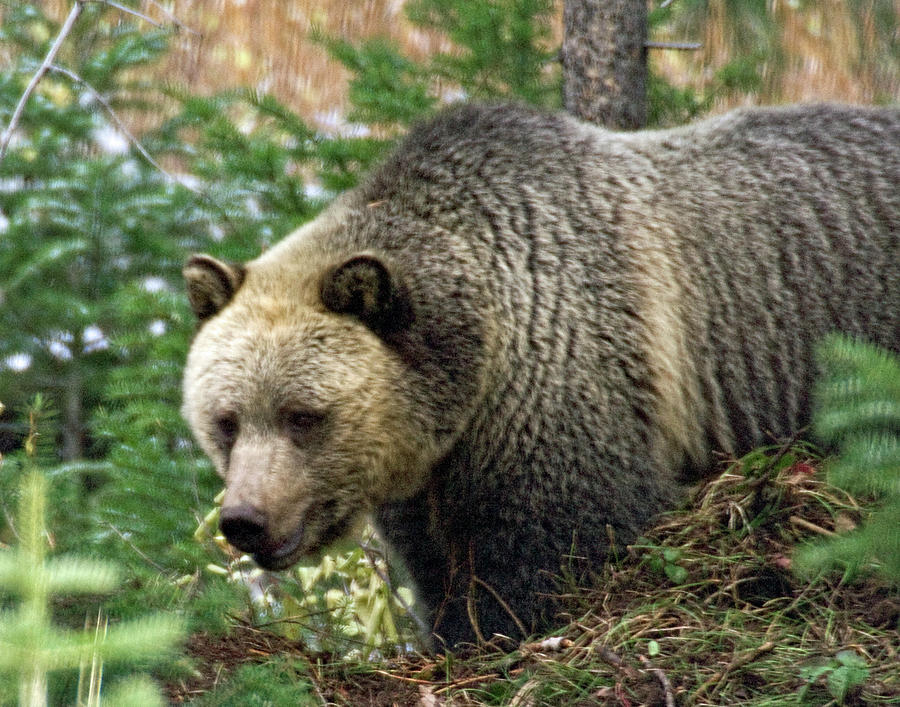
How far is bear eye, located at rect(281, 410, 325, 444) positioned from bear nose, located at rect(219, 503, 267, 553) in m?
0.36

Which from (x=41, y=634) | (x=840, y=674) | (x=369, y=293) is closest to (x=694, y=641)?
(x=840, y=674)

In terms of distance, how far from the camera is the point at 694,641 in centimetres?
369

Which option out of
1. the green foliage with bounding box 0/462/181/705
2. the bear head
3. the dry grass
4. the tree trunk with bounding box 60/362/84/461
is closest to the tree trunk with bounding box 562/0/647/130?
the bear head

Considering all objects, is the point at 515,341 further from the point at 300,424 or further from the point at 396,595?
the point at 396,595

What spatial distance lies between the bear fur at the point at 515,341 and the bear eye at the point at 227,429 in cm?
1

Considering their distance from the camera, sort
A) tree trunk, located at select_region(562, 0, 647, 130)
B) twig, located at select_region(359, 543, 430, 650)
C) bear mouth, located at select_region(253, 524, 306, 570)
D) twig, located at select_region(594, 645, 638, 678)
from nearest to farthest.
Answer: twig, located at select_region(594, 645, 638, 678) → bear mouth, located at select_region(253, 524, 306, 570) → twig, located at select_region(359, 543, 430, 650) → tree trunk, located at select_region(562, 0, 647, 130)

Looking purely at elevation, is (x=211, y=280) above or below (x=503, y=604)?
above

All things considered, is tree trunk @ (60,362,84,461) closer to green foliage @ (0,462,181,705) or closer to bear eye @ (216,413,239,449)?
bear eye @ (216,413,239,449)

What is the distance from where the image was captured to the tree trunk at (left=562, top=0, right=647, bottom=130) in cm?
644

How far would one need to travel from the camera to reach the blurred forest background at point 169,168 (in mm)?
6000

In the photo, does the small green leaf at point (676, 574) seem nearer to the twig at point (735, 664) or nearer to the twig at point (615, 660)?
the twig at point (615, 660)

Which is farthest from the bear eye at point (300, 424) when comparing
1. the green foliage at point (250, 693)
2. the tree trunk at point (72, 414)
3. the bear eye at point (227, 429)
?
the tree trunk at point (72, 414)

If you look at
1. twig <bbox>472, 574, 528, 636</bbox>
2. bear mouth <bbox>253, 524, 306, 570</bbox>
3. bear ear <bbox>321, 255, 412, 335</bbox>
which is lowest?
twig <bbox>472, 574, 528, 636</bbox>

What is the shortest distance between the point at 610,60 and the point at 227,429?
348 cm
